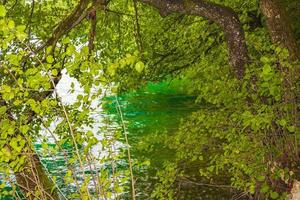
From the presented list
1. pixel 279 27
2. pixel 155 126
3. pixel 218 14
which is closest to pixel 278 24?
pixel 279 27

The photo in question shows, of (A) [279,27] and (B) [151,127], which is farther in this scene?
(B) [151,127]

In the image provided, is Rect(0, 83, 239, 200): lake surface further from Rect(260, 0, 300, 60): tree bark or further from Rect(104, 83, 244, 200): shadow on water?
Rect(260, 0, 300, 60): tree bark

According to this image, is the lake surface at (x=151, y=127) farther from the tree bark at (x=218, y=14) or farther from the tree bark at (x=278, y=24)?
the tree bark at (x=278, y=24)

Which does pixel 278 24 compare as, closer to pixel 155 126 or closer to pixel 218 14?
pixel 218 14

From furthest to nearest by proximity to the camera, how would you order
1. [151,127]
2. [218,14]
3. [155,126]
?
[155,126] → [151,127] → [218,14]

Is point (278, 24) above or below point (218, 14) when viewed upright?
below

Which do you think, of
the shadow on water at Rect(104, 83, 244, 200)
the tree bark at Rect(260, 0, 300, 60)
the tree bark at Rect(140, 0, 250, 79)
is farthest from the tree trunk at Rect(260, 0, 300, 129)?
the shadow on water at Rect(104, 83, 244, 200)

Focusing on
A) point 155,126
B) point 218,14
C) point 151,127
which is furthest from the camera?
point 155,126

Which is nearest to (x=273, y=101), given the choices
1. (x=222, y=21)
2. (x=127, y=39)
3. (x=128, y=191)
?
(x=222, y=21)

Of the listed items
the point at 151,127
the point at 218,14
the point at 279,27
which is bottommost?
the point at 151,127

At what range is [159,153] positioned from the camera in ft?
73.3

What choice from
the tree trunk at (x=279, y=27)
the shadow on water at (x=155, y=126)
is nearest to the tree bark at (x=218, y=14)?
the tree trunk at (x=279, y=27)

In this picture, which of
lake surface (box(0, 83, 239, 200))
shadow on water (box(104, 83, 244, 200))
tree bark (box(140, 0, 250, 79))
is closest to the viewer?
tree bark (box(140, 0, 250, 79))

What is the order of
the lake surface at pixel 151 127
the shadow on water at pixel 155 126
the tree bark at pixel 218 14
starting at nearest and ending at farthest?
the tree bark at pixel 218 14 → the shadow on water at pixel 155 126 → the lake surface at pixel 151 127
